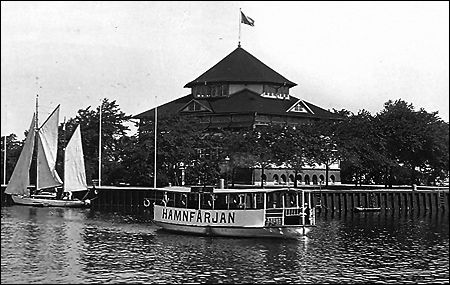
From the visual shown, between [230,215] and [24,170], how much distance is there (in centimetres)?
3453

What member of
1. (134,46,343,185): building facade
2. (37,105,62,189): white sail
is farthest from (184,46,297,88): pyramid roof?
(37,105,62,189): white sail

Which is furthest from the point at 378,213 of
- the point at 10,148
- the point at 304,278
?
the point at 10,148

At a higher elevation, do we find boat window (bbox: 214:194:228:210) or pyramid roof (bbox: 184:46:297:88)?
pyramid roof (bbox: 184:46:297:88)

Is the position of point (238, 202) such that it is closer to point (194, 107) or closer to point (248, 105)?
point (248, 105)

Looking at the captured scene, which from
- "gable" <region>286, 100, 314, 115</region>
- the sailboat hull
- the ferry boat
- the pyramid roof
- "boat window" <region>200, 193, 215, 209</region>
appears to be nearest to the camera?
the ferry boat

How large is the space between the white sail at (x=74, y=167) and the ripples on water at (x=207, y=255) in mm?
17635

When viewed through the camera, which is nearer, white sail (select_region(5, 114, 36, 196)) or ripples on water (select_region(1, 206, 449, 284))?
ripples on water (select_region(1, 206, 449, 284))

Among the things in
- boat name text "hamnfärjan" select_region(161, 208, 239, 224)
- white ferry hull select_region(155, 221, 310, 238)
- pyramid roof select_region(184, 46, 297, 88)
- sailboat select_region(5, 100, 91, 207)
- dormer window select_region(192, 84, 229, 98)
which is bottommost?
white ferry hull select_region(155, 221, 310, 238)

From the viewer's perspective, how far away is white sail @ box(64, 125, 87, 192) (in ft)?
259

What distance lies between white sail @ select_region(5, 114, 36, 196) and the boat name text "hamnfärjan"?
28.3 m

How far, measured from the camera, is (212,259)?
4175cm

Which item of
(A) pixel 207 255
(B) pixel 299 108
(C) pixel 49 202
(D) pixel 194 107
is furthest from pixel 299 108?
(A) pixel 207 255

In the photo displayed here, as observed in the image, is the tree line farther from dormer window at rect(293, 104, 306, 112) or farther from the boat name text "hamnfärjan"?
the boat name text "hamnfärjan"

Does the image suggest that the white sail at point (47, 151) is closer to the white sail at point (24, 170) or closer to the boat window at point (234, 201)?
the white sail at point (24, 170)
